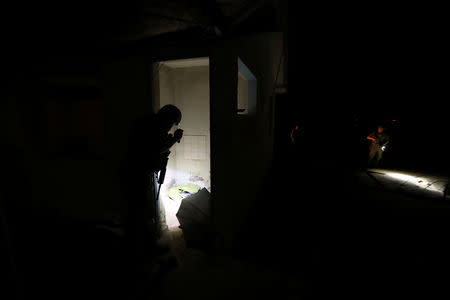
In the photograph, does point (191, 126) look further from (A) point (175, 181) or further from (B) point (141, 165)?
(B) point (141, 165)

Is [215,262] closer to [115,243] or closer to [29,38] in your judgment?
[115,243]

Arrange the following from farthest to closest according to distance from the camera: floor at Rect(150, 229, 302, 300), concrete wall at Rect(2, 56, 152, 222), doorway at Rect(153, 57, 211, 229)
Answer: doorway at Rect(153, 57, 211, 229) → concrete wall at Rect(2, 56, 152, 222) → floor at Rect(150, 229, 302, 300)

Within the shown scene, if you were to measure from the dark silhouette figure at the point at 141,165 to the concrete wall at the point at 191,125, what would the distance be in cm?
359

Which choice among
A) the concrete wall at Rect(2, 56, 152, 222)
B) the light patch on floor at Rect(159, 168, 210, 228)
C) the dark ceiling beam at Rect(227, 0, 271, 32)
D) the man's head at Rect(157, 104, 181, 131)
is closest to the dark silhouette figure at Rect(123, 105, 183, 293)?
the man's head at Rect(157, 104, 181, 131)

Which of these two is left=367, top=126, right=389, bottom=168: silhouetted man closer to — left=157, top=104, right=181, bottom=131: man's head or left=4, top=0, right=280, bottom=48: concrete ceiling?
left=4, top=0, right=280, bottom=48: concrete ceiling

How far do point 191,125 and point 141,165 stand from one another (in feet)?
13.8

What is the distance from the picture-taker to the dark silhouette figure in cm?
201

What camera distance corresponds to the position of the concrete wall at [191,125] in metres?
5.86

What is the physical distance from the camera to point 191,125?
608cm

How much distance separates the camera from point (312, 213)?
4547 millimetres

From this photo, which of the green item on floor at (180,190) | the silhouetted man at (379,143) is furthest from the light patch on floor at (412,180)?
the green item on floor at (180,190)

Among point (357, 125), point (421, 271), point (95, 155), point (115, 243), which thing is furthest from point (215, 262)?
point (357, 125)

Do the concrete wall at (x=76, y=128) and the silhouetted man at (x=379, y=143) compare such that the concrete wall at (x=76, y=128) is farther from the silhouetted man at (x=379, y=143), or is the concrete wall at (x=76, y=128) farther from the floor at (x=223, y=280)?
the silhouetted man at (x=379, y=143)

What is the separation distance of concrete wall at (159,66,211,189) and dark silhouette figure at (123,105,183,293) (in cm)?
359
